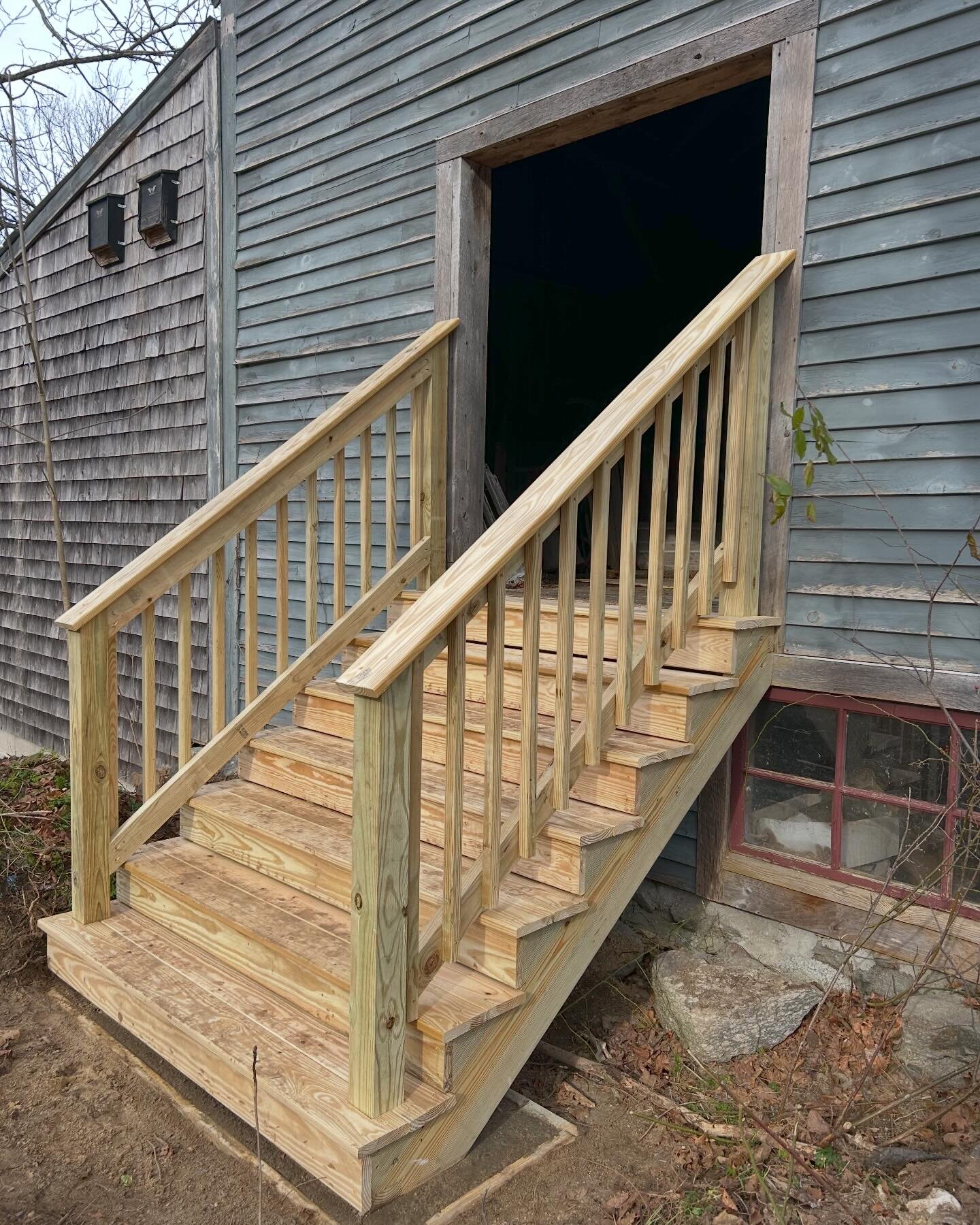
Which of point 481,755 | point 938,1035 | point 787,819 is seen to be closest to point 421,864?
point 481,755

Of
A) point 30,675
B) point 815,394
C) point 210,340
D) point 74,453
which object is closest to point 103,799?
point 815,394

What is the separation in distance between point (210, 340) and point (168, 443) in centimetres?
71

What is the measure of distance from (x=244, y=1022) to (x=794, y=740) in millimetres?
1824

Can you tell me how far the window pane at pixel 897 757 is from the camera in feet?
9.04

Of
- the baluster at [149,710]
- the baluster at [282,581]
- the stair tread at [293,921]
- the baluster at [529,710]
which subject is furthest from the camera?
the baluster at [282,581]

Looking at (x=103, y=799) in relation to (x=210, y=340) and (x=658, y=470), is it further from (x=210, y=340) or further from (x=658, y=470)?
(x=210, y=340)

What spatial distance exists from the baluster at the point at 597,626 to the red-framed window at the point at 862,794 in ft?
2.77

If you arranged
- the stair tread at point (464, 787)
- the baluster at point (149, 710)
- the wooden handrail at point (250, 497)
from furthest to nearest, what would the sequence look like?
the baluster at point (149, 710)
the wooden handrail at point (250, 497)
the stair tread at point (464, 787)

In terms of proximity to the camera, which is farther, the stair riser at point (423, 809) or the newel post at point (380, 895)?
the stair riser at point (423, 809)

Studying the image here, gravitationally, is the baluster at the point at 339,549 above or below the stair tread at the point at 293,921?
above

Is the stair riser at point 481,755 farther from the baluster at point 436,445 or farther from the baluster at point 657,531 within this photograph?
the baluster at point 436,445

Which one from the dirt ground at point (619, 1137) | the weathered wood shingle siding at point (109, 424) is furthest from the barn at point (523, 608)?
the weathered wood shingle siding at point (109, 424)

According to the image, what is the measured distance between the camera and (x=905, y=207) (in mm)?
2639

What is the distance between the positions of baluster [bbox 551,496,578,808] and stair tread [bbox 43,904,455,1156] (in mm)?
735
